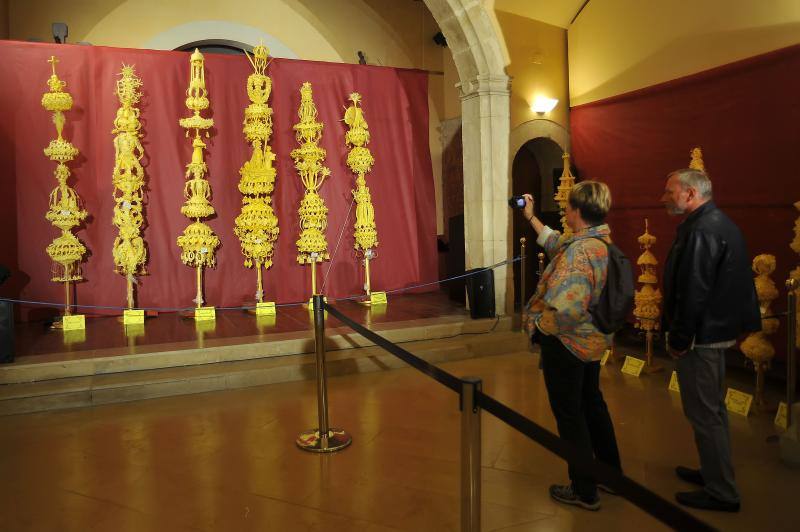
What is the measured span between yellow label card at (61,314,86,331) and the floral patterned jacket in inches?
197

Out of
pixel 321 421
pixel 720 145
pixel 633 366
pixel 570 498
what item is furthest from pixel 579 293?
pixel 720 145

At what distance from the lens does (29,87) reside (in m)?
6.43

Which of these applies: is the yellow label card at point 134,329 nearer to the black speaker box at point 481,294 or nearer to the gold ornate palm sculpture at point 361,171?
the gold ornate palm sculpture at point 361,171

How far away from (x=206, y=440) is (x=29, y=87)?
4.65m

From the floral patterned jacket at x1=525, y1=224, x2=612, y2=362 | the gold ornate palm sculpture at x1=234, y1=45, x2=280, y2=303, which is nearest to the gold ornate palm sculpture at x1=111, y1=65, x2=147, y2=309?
the gold ornate palm sculpture at x1=234, y1=45, x2=280, y2=303

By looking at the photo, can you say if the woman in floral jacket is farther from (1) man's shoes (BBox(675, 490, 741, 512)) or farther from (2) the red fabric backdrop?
(2) the red fabric backdrop

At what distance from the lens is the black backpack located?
2650 millimetres

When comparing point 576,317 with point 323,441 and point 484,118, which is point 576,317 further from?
point 484,118

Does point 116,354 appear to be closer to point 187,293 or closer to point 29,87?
point 187,293

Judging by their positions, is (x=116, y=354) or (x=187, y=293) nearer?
(x=116, y=354)

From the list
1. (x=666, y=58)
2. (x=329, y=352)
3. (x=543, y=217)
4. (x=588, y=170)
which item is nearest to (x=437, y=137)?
(x=543, y=217)

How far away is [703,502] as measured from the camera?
2.84m

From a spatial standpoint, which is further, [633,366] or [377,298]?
[377,298]

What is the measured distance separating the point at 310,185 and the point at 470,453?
545 cm
